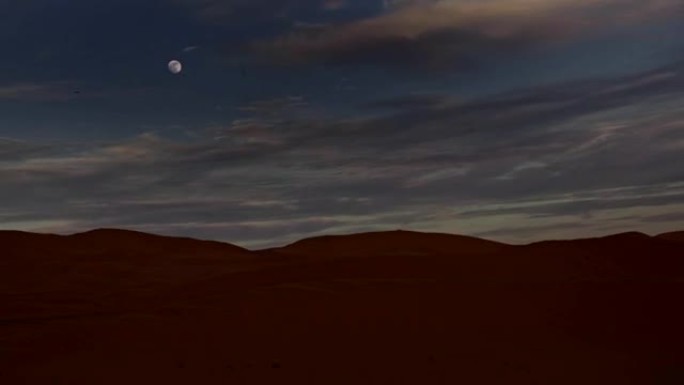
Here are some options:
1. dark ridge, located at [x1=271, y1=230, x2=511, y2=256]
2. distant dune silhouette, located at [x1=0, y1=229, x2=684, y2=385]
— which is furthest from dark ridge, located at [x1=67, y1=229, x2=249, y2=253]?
distant dune silhouette, located at [x1=0, y1=229, x2=684, y2=385]

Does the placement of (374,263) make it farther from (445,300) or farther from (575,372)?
(575,372)

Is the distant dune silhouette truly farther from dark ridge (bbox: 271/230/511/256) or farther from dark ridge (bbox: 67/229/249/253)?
dark ridge (bbox: 67/229/249/253)

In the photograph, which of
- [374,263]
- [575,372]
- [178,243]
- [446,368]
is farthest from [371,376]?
[178,243]

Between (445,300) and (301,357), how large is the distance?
172 inches

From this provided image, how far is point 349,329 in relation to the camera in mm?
15211

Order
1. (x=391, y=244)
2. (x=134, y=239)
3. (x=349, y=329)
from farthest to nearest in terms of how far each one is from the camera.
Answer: (x=391, y=244)
(x=134, y=239)
(x=349, y=329)

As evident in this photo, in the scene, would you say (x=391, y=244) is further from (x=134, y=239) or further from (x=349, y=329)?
(x=349, y=329)

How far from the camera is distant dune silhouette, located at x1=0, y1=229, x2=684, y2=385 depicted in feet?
42.5

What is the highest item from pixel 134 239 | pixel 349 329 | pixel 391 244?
pixel 134 239

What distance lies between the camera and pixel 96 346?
14297 mm

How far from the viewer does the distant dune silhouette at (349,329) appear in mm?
12945

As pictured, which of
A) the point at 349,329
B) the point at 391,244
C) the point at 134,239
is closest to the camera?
the point at 349,329

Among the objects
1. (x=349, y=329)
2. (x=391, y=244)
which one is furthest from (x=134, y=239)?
(x=349, y=329)

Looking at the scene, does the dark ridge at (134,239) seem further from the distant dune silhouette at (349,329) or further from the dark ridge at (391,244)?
the distant dune silhouette at (349,329)
